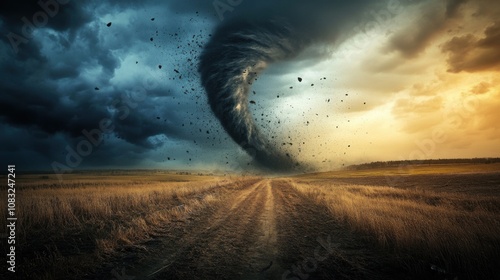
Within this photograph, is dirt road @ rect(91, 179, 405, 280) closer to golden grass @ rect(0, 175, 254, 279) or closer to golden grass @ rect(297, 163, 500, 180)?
golden grass @ rect(0, 175, 254, 279)

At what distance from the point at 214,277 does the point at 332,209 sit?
34.6 feet

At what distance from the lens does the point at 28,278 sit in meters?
5.35

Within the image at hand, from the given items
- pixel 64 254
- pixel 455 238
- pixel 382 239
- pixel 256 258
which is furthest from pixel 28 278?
pixel 455 238

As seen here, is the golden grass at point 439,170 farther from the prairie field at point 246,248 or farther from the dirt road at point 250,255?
the dirt road at point 250,255

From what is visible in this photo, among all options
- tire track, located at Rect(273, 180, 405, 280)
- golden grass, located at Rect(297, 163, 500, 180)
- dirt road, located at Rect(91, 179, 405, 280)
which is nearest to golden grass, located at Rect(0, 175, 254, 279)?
dirt road, located at Rect(91, 179, 405, 280)

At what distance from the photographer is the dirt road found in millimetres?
5789

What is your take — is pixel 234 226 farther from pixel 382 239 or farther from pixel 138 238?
pixel 382 239

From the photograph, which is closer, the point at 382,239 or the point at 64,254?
the point at 64,254

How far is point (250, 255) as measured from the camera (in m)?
6.93
